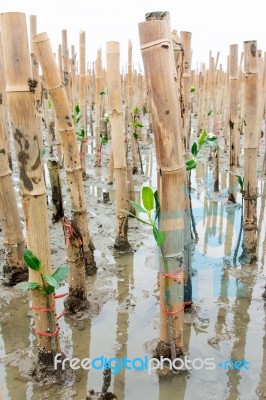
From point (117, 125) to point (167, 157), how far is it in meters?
1.62

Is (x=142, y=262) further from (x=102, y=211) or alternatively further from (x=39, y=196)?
(x=39, y=196)

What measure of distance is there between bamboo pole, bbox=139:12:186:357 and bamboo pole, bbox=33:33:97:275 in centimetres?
96

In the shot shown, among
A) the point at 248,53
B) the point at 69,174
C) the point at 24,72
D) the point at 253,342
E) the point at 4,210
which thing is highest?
the point at 248,53

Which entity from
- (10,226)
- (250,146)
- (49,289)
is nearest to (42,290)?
(49,289)

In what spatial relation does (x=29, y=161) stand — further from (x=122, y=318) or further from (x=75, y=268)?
(x=122, y=318)

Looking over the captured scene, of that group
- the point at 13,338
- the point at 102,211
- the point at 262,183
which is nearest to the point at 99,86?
the point at 102,211

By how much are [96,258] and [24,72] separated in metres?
2.22

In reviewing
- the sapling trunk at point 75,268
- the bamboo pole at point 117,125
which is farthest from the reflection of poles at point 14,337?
the bamboo pole at point 117,125

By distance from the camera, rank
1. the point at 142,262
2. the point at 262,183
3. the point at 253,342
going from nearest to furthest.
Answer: the point at 253,342 < the point at 142,262 < the point at 262,183

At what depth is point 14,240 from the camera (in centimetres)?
311

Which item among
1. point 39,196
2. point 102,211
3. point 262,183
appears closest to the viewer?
point 39,196

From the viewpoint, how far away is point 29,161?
6.38 ft

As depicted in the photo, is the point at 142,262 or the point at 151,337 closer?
the point at 151,337

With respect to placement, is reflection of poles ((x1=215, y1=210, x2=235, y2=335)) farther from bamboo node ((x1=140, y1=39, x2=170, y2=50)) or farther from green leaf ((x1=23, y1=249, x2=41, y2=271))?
bamboo node ((x1=140, y1=39, x2=170, y2=50))
